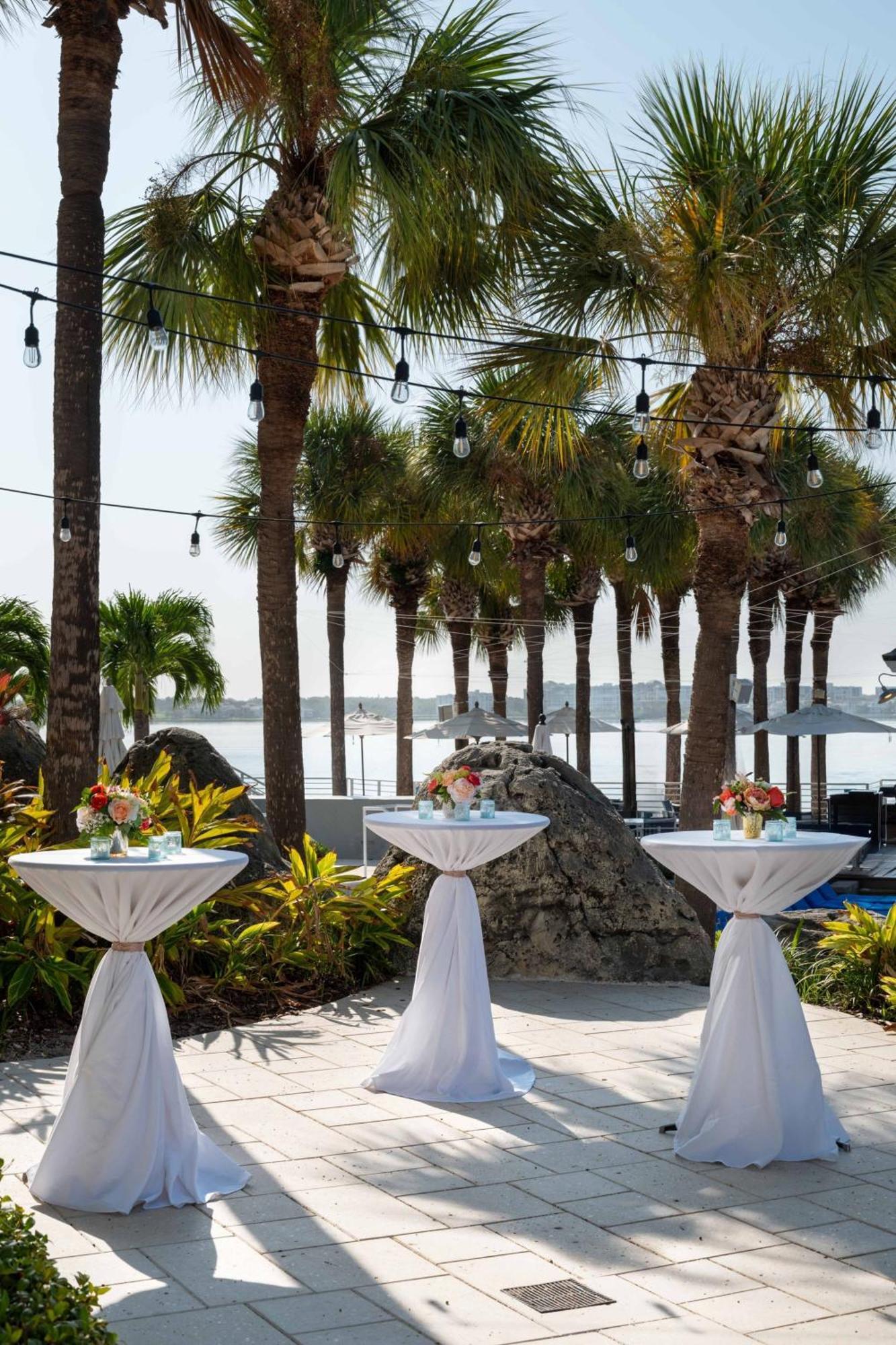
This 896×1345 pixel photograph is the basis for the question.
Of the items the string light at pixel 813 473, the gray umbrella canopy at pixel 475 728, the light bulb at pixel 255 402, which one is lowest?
the gray umbrella canopy at pixel 475 728

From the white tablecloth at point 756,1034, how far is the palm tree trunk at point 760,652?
23.7 m

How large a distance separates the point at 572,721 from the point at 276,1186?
25.1 metres

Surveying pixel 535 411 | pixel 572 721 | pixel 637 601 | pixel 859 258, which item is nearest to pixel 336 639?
pixel 572 721

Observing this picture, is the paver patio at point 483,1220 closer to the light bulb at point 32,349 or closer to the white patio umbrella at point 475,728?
the light bulb at point 32,349

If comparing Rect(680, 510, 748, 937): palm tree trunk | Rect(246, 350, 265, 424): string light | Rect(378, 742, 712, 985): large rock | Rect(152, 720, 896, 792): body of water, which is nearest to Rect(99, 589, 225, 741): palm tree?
Rect(680, 510, 748, 937): palm tree trunk

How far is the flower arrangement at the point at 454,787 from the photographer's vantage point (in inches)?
284

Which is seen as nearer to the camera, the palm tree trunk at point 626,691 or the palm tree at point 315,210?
the palm tree at point 315,210

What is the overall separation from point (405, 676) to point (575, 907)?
22.3 meters

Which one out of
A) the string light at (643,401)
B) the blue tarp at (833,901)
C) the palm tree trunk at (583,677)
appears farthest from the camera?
the palm tree trunk at (583,677)

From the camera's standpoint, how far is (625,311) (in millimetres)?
10477

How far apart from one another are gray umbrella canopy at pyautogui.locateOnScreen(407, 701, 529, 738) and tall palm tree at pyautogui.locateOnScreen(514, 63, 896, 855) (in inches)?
575

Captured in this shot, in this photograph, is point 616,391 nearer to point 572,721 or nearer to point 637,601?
point 572,721

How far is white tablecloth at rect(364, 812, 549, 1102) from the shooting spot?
649cm

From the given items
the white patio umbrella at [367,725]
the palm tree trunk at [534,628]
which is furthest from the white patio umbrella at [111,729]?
the white patio umbrella at [367,725]
